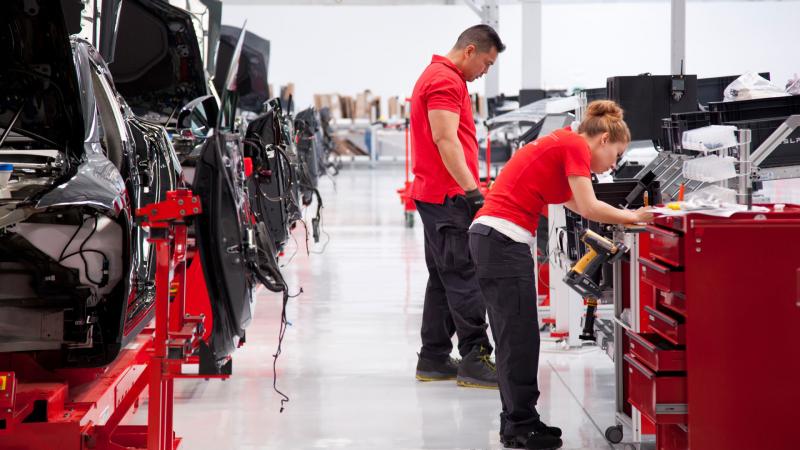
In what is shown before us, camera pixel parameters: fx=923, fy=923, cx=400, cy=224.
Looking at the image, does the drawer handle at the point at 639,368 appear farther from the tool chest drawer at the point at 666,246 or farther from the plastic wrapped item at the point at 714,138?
the plastic wrapped item at the point at 714,138

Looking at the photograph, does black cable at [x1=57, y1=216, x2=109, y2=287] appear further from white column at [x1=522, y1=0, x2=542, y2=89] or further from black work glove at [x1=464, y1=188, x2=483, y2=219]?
white column at [x1=522, y1=0, x2=542, y2=89]

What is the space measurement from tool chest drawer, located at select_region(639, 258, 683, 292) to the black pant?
0.46 metres

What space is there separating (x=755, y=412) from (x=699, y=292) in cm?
46

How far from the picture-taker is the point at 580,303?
5691 mm

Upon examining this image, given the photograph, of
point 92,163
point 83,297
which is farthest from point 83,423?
point 92,163

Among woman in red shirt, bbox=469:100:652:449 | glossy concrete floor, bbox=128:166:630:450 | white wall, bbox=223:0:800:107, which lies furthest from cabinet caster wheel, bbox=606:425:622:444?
white wall, bbox=223:0:800:107

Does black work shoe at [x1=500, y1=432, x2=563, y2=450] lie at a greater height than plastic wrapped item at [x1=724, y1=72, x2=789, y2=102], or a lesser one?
lesser

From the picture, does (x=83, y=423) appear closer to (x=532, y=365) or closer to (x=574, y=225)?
(x=532, y=365)

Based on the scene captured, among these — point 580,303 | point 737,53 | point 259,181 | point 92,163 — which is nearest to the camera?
point 92,163

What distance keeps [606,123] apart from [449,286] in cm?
154

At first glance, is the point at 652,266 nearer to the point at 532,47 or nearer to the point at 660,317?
the point at 660,317

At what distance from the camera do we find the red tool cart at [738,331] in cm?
318

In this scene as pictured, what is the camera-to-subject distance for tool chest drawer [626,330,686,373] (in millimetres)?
3258

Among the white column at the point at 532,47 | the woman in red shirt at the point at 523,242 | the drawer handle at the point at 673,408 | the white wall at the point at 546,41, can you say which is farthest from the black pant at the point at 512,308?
the white wall at the point at 546,41
